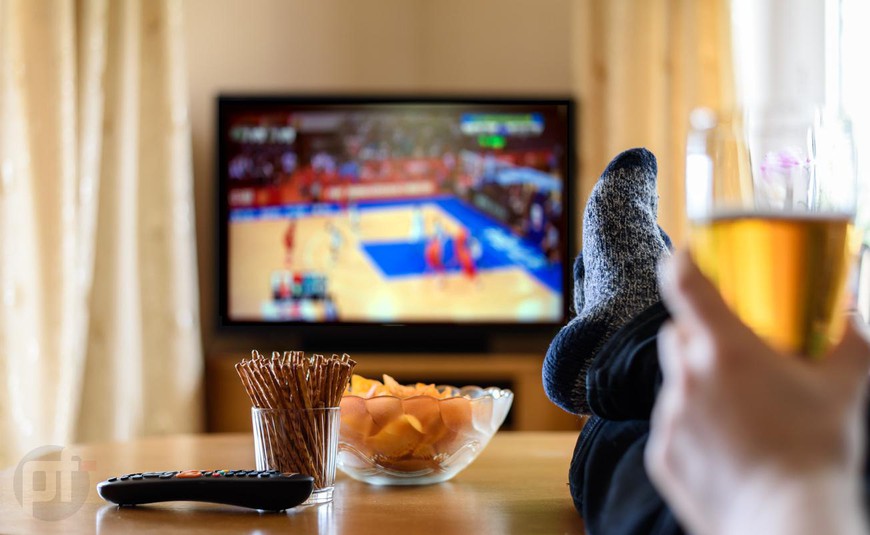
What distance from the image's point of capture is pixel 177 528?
70 centimetres

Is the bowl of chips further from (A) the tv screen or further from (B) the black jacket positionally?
(A) the tv screen

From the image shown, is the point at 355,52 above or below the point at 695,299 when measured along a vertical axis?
above

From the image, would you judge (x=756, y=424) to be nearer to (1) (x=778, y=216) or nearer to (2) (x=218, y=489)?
(1) (x=778, y=216)

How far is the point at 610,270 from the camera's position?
82 centimetres

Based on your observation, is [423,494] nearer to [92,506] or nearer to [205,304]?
[92,506]

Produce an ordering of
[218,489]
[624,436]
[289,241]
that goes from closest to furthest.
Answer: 1. [624,436]
2. [218,489]
3. [289,241]

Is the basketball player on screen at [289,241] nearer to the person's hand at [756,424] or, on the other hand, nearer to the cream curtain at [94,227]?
the cream curtain at [94,227]

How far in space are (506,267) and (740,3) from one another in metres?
1.10

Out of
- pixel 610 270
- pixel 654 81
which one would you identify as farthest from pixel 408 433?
pixel 654 81

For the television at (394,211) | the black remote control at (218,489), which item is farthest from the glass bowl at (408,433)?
the television at (394,211)

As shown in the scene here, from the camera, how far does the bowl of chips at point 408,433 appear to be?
2.93ft

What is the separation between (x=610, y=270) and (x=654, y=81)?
2460mm

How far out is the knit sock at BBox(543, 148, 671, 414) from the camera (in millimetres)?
775

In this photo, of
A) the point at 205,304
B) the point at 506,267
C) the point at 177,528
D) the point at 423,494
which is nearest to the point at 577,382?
the point at 423,494
